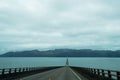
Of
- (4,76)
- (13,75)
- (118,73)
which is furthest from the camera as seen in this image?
(13,75)

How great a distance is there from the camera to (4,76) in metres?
30.1

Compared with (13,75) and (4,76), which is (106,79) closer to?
(4,76)

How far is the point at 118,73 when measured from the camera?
18.9 m

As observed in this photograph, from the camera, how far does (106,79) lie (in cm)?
2278

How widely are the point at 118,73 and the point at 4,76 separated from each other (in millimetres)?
15200

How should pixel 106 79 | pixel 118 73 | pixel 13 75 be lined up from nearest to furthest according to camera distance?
1. pixel 118 73
2. pixel 106 79
3. pixel 13 75

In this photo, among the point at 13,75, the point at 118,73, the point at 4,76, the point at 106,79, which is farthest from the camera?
the point at 13,75

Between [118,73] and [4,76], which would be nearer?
[118,73]

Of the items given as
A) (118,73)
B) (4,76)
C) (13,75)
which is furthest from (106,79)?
(13,75)

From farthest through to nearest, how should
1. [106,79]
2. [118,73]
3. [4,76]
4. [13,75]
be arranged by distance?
[13,75], [4,76], [106,79], [118,73]

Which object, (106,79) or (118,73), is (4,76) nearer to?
(106,79)

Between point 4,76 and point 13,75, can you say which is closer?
point 4,76

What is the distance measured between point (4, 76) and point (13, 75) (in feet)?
13.2

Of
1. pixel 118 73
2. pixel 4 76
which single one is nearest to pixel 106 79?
pixel 118 73
